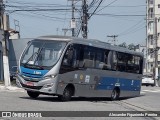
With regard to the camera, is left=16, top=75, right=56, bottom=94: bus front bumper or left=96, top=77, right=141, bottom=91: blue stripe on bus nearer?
left=16, top=75, right=56, bottom=94: bus front bumper

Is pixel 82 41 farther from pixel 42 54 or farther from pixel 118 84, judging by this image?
pixel 118 84

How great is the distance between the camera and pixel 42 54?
2073 centimetres

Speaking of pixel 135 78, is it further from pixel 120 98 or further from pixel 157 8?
pixel 157 8

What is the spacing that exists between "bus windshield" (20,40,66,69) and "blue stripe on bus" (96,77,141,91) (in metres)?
4.29

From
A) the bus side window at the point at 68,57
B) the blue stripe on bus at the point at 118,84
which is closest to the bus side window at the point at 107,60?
the blue stripe on bus at the point at 118,84

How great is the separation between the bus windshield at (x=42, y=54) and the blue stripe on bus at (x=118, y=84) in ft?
14.1

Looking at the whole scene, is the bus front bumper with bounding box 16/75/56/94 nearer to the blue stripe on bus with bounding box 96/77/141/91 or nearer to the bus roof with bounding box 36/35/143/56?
the bus roof with bounding box 36/35/143/56

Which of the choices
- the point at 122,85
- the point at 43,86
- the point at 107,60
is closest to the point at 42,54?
the point at 43,86

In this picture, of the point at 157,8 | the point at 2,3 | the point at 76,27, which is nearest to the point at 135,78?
the point at 2,3

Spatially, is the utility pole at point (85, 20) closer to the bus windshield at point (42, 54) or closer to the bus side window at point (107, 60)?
the bus side window at point (107, 60)

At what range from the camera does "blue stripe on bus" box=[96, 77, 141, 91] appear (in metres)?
24.6

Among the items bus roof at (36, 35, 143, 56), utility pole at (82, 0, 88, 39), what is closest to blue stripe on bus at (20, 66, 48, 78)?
bus roof at (36, 35, 143, 56)

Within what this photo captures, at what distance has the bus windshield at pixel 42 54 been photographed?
20.5 metres

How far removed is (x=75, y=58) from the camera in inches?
847
